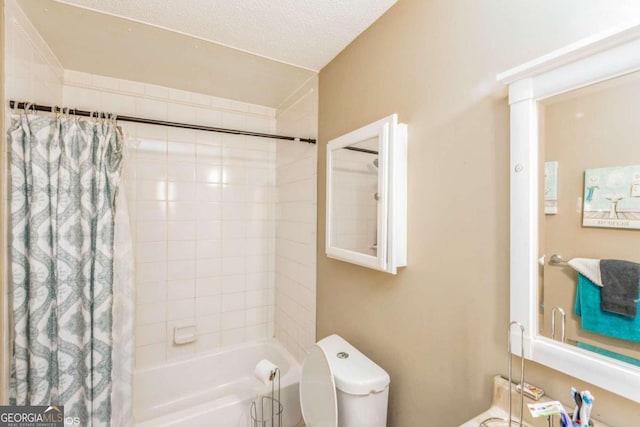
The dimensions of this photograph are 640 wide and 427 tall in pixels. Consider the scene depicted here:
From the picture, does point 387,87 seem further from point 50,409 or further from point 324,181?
point 50,409

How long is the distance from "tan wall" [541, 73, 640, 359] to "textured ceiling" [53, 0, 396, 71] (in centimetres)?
90

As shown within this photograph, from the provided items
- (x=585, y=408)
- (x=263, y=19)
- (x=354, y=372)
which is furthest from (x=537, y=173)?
(x=263, y=19)

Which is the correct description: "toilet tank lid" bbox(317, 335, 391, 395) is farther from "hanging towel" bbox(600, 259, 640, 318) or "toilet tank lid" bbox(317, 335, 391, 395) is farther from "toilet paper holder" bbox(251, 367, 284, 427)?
"hanging towel" bbox(600, 259, 640, 318)

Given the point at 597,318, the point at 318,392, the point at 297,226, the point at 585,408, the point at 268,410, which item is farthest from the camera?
the point at 297,226

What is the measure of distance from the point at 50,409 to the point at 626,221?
2.13 m

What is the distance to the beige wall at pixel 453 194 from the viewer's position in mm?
782

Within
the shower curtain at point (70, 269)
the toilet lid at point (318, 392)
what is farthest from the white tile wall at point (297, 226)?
the shower curtain at point (70, 269)

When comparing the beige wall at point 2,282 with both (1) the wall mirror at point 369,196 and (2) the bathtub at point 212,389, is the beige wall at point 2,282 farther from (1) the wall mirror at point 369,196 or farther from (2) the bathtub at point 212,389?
(1) the wall mirror at point 369,196

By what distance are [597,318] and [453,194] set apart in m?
0.49

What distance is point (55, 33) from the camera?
1435 mm

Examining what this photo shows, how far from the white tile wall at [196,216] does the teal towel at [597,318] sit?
2068mm

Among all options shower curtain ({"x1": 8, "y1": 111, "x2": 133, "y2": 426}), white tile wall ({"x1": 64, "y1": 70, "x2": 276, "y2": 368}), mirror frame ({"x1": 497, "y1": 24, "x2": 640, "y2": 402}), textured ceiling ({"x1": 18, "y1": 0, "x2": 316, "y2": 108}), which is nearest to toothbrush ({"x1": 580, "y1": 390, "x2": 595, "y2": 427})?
mirror frame ({"x1": 497, "y1": 24, "x2": 640, "y2": 402})

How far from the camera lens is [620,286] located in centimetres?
63

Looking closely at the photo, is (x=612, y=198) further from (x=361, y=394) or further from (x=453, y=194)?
(x=361, y=394)
